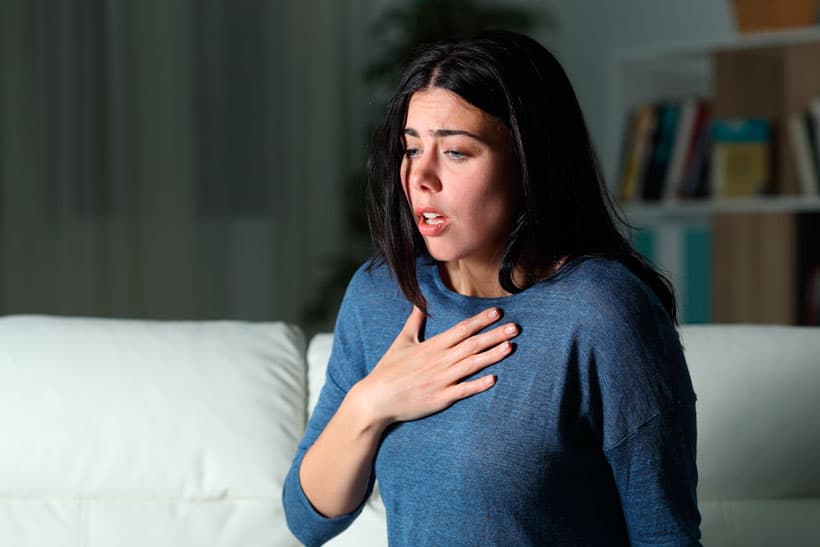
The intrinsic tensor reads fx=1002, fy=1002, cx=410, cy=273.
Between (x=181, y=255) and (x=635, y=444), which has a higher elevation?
(x=635, y=444)

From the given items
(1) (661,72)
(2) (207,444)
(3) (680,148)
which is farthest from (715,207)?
(2) (207,444)

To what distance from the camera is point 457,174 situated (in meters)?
1.03

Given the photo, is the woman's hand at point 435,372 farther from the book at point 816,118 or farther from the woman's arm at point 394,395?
the book at point 816,118

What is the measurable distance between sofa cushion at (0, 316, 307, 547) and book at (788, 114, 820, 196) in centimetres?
194

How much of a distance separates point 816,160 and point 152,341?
206cm

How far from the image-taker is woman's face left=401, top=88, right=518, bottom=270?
40.0 inches

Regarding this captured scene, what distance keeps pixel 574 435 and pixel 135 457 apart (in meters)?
0.73

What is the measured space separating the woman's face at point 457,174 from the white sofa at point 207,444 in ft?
1.87

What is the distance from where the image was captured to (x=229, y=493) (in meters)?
1.49

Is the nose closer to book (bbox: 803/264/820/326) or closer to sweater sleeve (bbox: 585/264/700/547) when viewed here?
sweater sleeve (bbox: 585/264/700/547)

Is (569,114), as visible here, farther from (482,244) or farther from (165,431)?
(165,431)

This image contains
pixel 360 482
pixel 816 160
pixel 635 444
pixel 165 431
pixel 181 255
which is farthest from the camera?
pixel 181 255

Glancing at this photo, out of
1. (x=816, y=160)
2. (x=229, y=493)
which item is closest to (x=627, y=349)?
(x=229, y=493)

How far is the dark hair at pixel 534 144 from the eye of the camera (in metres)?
1.01
